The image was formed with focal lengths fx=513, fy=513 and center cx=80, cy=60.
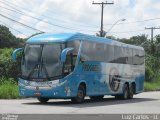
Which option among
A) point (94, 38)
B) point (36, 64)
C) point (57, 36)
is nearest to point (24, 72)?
point (36, 64)


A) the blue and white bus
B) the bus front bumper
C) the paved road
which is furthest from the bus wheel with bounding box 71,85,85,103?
the bus front bumper

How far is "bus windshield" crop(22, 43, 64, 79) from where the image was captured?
23359 mm

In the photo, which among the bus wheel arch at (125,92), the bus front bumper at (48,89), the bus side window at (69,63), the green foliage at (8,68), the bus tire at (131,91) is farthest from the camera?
the green foliage at (8,68)

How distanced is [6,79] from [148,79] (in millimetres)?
30422

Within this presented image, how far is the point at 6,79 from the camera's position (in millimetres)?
36281

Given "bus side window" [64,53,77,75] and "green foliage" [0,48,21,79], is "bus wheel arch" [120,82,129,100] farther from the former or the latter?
"green foliage" [0,48,21,79]

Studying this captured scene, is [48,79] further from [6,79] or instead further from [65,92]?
[6,79]

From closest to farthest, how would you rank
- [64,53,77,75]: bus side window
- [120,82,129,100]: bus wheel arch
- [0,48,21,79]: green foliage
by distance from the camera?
[64,53,77,75]: bus side window → [120,82,129,100]: bus wheel arch → [0,48,21,79]: green foliage

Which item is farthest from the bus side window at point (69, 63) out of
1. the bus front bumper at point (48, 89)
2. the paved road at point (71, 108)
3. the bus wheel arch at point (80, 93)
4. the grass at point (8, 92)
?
the grass at point (8, 92)

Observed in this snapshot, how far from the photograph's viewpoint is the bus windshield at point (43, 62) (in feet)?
76.6

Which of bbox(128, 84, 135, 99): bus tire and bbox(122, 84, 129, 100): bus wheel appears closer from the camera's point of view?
bbox(122, 84, 129, 100): bus wheel

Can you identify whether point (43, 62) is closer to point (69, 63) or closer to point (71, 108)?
point (69, 63)

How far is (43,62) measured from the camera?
23.6 meters

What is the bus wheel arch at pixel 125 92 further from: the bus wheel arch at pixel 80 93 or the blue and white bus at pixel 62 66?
the bus wheel arch at pixel 80 93
